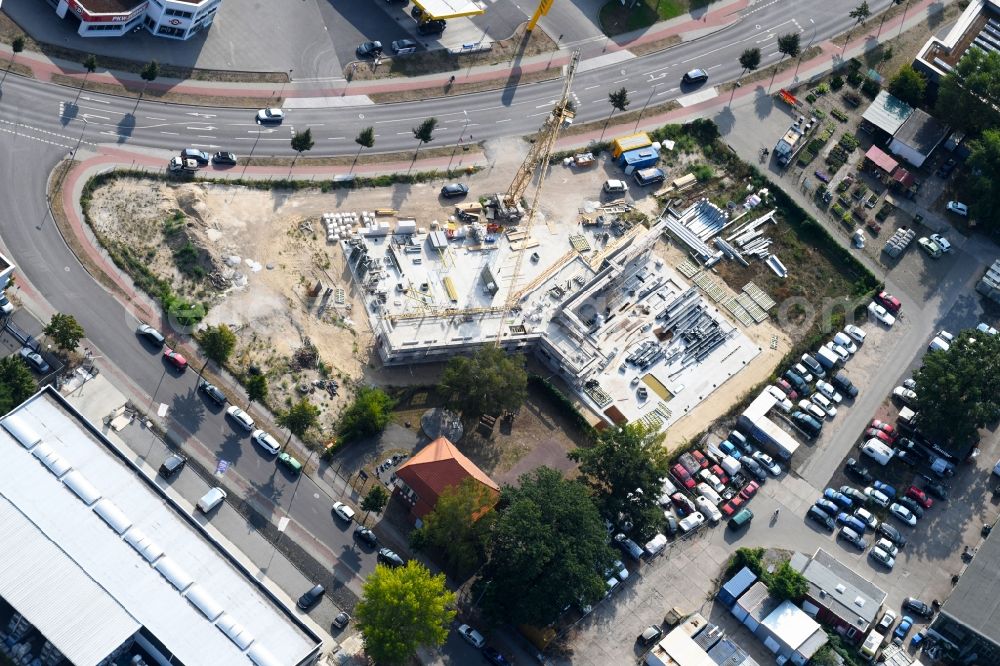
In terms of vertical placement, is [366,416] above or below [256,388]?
above

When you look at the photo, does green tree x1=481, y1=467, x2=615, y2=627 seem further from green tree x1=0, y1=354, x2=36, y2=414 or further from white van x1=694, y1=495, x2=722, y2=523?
green tree x1=0, y1=354, x2=36, y2=414

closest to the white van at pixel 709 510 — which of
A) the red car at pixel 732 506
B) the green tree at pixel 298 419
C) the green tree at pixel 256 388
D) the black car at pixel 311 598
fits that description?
→ the red car at pixel 732 506

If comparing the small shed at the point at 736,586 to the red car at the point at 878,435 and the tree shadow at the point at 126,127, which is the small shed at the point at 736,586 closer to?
the red car at the point at 878,435

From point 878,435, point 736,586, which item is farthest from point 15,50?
point 878,435

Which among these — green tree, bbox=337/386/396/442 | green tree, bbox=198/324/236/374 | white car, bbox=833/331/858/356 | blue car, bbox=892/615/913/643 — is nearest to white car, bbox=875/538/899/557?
blue car, bbox=892/615/913/643

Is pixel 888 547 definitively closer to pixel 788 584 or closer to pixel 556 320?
pixel 788 584

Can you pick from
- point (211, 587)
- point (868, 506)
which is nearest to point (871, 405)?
point (868, 506)
